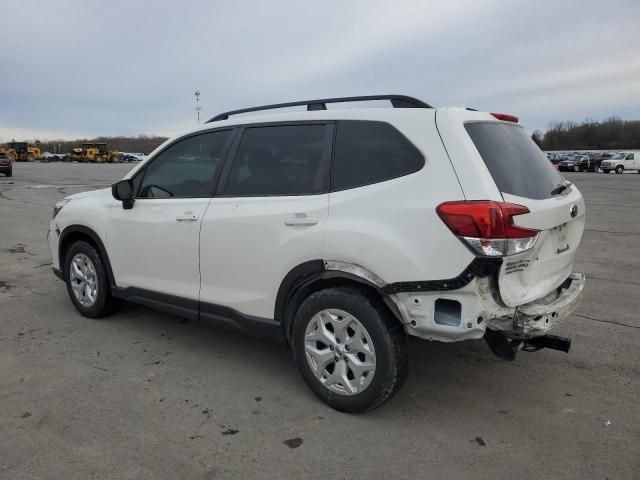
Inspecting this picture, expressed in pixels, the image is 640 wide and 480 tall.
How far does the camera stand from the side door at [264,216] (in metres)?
3.14

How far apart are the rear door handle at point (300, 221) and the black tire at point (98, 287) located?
225 cm

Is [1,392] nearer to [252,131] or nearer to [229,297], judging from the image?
[229,297]

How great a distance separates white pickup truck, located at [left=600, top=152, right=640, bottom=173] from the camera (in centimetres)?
4009

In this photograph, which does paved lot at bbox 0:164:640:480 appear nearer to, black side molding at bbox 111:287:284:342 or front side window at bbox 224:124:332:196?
black side molding at bbox 111:287:284:342

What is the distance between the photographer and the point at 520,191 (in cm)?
281

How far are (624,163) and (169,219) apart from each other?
4499 centimetres

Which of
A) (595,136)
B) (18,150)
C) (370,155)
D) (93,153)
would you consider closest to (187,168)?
(370,155)

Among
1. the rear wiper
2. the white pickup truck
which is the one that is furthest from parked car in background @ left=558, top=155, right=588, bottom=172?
the rear wiper

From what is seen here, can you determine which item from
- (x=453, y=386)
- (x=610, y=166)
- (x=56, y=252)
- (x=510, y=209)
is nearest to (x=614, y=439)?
(x=453, y=386)

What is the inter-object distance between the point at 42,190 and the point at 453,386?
65.9ft

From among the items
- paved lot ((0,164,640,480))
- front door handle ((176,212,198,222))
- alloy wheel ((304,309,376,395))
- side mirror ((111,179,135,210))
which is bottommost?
paved lot ((0,164,640,480))

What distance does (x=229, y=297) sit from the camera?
11.6 feet

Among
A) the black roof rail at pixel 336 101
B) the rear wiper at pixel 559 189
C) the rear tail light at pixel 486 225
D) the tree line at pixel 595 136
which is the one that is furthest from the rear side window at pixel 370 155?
the tree line at pixel 595 136

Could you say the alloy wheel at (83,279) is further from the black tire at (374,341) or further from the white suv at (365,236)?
the black tire at (374,341)
